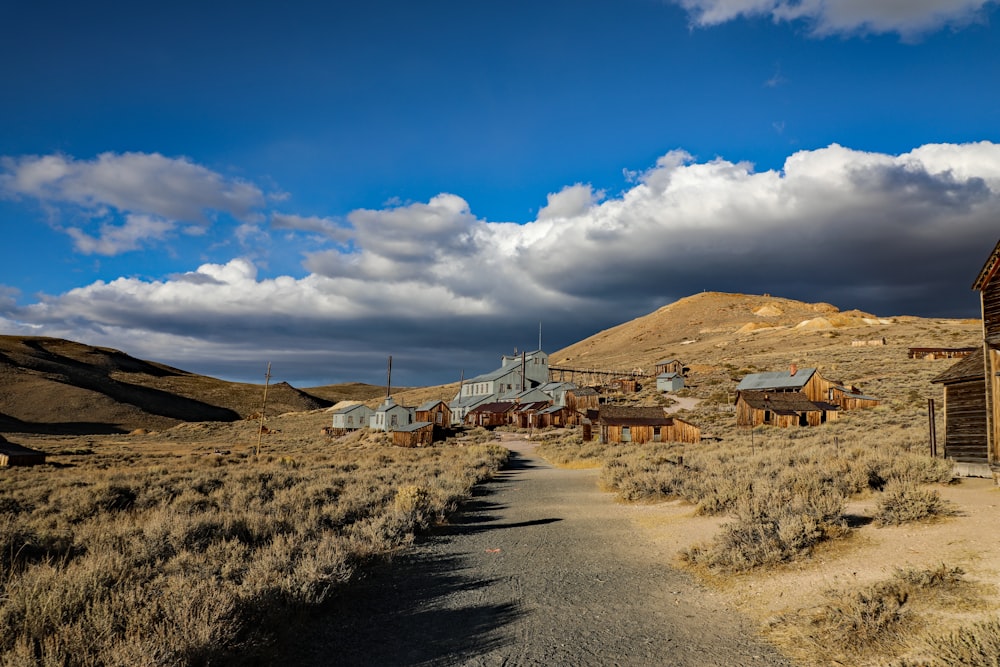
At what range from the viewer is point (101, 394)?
99812mm

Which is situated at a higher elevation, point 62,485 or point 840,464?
point 840,464

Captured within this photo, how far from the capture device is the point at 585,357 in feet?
488

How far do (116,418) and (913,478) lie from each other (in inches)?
4261

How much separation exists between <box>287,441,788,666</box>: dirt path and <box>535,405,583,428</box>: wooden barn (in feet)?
157

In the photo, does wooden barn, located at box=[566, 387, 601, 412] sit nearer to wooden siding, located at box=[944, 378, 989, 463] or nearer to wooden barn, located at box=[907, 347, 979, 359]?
wooden barn, located at box=[907, 347, 979, 359]

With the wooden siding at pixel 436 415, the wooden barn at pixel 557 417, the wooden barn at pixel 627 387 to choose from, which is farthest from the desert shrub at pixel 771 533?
the wooden barn at pixel 627 387

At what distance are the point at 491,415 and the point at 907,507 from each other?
55.7m

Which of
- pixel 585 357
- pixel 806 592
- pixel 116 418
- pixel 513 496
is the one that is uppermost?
pixel 585 357

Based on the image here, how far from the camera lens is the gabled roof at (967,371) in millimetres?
16594

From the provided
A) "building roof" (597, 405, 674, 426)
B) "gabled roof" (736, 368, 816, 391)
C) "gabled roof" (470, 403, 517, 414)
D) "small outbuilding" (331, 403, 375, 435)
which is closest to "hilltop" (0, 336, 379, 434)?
"small outbuilding" (331, 403, 375, 435)

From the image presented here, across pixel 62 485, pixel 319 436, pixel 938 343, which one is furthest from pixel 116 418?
pixel 938 343

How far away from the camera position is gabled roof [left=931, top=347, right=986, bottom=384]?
16594 mm

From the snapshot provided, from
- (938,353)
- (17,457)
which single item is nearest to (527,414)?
(17,457)

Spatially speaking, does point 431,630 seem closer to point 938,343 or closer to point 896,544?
point 896,544
